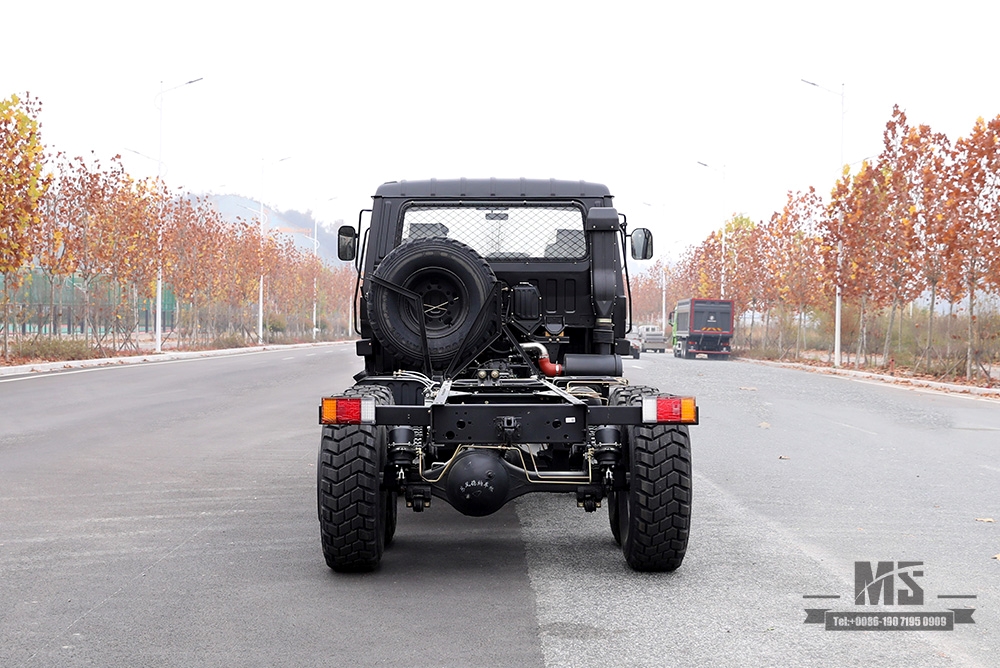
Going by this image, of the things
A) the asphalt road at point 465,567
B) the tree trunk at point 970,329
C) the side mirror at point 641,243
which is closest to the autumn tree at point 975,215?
the tree trunk at point 970,329

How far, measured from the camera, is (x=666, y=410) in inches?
236

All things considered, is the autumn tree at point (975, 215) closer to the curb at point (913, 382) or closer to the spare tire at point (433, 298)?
the curb at point (913, 382)

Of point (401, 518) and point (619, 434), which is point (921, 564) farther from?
point (401, 518)

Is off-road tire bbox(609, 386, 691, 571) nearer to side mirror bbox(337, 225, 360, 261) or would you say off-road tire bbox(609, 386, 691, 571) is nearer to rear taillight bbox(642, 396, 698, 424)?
rear taillight bbox(642, 396, 698, 424)

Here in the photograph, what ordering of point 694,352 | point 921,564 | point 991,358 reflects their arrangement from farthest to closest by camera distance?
point 694,352 → point 991,358 → point 921,564

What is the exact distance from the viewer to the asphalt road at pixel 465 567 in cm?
486

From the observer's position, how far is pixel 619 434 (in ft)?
20.1

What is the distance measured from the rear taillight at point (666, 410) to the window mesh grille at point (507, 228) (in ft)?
9.03

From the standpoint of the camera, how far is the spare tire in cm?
704

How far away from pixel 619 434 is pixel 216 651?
2.48m

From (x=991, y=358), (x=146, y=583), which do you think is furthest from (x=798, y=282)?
(x=146, y=583)

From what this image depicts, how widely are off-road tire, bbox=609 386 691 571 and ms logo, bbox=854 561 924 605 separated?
1010 mm

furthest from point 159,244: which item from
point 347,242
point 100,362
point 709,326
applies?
point 347,242

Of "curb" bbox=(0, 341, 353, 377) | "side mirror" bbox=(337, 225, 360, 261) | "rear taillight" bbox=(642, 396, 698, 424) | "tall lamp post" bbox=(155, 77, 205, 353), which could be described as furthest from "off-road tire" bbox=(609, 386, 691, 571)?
"tall lamp post" bbox=(155, 77, 205, 353)
